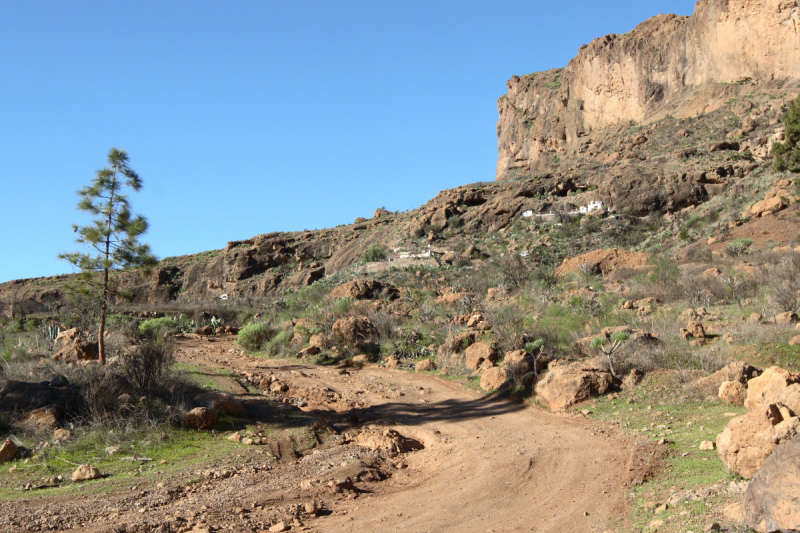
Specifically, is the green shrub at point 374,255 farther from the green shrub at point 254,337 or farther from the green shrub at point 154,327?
the green shrub at point 254,337

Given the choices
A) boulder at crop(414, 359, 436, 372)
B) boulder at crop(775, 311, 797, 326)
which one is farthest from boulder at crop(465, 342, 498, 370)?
boulder at crop(775, 311, 797, 326)

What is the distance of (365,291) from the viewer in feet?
71.3

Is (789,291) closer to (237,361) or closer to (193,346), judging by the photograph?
(237,361)

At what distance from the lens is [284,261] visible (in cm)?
4975

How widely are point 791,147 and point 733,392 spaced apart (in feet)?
71.2

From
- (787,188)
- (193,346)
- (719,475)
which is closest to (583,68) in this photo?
(787,188)

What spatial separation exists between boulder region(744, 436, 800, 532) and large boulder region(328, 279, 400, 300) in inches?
687

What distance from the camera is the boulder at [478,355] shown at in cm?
1245

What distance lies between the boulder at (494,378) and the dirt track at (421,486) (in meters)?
0.97

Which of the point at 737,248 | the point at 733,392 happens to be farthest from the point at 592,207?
the point at 733,392

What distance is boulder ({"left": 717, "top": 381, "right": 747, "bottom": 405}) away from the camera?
7.88m

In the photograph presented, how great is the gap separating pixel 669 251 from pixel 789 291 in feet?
36.4

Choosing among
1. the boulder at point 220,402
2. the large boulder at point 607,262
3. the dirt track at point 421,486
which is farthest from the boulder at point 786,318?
the boulder at point 220,402

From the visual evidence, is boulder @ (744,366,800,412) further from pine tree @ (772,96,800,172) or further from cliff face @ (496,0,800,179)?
cliff face @ (496,0,800,179)
